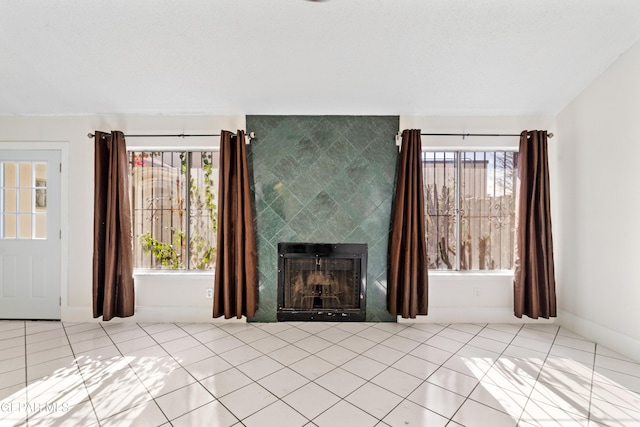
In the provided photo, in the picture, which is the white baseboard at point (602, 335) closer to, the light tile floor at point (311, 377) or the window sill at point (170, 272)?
the light tile floor at point (311, 377)

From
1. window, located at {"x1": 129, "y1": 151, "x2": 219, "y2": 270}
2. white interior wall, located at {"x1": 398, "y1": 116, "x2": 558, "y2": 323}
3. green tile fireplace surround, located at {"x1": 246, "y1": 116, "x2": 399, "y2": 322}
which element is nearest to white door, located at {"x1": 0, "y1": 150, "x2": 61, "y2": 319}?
window, located at {"x1": 129, "y1": 151, "x2": 219, "y2": 270}

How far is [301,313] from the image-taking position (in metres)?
3.12

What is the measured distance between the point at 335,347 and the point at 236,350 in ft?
2.85

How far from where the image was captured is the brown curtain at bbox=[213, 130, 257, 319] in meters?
2.95

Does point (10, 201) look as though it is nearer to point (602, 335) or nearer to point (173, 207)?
point (173, 207)

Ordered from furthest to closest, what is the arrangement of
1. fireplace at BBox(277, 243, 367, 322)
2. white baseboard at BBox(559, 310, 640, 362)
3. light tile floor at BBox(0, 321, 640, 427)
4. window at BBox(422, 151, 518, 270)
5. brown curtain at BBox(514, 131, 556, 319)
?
window at BBox(422, 151, 518, 270) < fireplace at BBox(277, 243, 367, 322) < brown curtain at BBox(514, 131, 556, 319) < white baseboard at BBox(559, 310, 640, 362) < light tile floor at BBox(0, 321, 640, 427)

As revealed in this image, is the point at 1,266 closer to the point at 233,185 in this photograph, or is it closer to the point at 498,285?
the point at 233,185

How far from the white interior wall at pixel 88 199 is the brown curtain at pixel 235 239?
257mm

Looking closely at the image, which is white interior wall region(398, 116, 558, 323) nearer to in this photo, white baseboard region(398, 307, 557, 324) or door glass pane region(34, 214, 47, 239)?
white baseboard region(398, 307, 557, 324)

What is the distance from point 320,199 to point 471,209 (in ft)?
5.89

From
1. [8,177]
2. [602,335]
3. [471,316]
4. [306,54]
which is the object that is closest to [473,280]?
[471,316]

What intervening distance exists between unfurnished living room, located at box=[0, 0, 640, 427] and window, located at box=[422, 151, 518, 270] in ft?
0.08

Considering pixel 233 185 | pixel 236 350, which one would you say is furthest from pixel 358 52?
pixel 236 350

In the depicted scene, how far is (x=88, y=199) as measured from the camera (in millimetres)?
3133
